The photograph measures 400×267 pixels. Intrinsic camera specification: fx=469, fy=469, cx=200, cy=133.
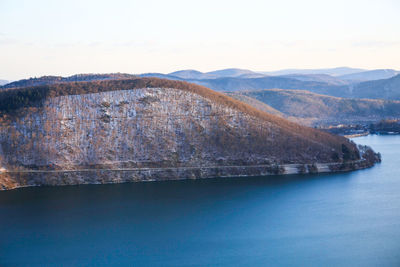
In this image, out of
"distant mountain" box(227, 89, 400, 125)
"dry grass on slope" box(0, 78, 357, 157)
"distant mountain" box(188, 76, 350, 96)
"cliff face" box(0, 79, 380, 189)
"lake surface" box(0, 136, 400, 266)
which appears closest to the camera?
"lake surface" box(0, 136, 400, 266)

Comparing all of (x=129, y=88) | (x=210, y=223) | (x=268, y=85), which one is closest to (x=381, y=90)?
(x=268, y=85)

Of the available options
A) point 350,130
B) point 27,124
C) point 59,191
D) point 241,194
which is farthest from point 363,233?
point 350,130

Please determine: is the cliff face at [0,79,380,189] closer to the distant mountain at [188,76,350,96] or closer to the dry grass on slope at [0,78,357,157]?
the dry grass on slope at [0,78,357,157]

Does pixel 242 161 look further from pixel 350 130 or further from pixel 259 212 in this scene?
pixel 350 130

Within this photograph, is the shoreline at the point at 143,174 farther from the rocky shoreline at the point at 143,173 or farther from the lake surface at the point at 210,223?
the lake surface at the point at 210,223

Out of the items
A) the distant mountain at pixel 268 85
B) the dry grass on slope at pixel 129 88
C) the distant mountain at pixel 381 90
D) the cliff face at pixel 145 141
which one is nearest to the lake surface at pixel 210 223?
the cliff face at pixel 145 141

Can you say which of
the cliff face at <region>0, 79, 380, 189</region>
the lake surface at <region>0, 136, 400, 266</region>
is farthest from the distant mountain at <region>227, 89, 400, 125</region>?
the lake surface at <region>0, 136, 400, 266</region>
